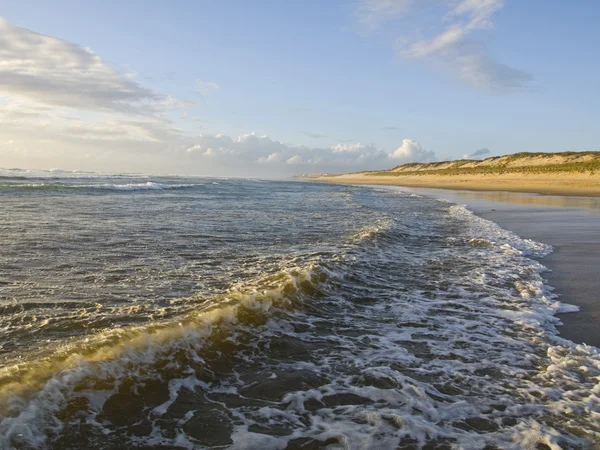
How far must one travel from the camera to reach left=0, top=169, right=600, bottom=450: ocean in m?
3.30

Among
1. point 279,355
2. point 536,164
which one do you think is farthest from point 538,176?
point 279,355

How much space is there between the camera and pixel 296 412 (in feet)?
11.9

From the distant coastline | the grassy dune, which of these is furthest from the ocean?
the grassy dune

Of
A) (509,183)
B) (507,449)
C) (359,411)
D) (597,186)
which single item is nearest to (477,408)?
(507,449)

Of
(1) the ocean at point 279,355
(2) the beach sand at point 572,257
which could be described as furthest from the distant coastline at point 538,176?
(1) the ocean at point 279,355

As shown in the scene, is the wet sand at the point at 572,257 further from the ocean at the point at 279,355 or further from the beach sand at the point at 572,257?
the ocean at the point at 279,355

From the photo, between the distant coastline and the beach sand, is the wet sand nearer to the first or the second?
the beach sand

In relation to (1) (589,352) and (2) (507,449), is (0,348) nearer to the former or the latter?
(2) (507,449)

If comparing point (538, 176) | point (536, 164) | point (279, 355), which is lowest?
point (279, 355)

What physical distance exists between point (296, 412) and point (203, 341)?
64.0 inches

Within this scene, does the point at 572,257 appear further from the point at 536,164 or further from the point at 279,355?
the point at 536,164

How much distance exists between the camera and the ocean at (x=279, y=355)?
330cm

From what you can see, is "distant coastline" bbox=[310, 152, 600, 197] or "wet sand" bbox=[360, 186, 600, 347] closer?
"wet sand" bbox=[360, 186, 600, 347]

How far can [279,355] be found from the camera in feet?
15.4
